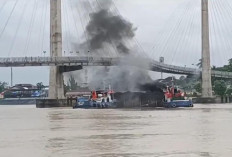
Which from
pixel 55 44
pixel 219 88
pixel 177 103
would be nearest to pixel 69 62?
pixel 55 44

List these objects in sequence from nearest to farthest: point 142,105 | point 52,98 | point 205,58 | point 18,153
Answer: point 18,153 → point 142,105 → point 52,98 → point 205,58

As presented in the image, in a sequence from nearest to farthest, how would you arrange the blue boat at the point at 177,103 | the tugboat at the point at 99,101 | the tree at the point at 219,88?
1. the blue boat at the point at 177,103
2. the tugboat at the point at 99,101
3. the tree at the point at 219,88

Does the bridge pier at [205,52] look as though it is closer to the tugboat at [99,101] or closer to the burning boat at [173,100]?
the tugboat at [99,101]

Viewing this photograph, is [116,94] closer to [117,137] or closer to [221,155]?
[117,137]

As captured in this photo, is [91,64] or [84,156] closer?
[84,156]

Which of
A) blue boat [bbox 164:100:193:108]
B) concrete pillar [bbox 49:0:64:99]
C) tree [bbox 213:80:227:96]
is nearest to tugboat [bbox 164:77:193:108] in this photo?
blue boat [bbox 164:100:193:108]

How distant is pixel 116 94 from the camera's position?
306 ft

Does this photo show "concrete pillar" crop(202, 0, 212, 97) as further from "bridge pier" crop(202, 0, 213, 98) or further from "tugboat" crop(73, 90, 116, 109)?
"tugboat" crop(73, 90, 116, 109)

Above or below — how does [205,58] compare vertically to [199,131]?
above

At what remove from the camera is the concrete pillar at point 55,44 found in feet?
395

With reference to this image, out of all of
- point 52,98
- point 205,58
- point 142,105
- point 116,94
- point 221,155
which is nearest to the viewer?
point 221,155

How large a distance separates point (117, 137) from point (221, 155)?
32.3 ft

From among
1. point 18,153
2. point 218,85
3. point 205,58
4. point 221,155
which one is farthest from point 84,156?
point 218,85

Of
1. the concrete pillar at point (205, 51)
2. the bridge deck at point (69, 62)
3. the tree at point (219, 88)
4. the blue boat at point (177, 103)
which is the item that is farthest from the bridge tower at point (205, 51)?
the blue boat at point (177, 103)
